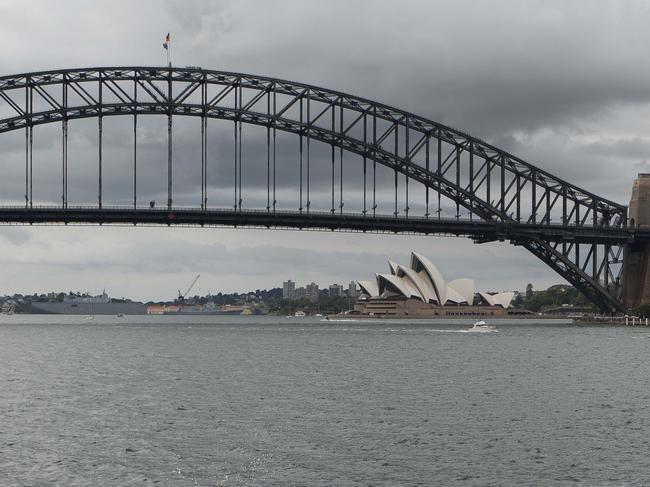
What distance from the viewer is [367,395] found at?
163 feet

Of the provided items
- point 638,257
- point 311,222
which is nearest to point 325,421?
point 311,222

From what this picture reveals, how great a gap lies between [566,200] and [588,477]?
110218 mm

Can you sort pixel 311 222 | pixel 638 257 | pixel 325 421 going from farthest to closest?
1. pixel 638 257
2. pixel 311 222
3. pixel 325 421

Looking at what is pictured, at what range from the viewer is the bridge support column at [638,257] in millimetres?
135613

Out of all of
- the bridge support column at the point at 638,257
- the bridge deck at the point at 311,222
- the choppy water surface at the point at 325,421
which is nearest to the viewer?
the choppy water surface at the point at 325,421

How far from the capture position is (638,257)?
140 m

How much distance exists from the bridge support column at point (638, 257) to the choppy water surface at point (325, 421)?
207 feet

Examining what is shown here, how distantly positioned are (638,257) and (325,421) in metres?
107

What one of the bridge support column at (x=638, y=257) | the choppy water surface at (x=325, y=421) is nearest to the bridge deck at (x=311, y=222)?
the bridge support column at (x=638, y=257)

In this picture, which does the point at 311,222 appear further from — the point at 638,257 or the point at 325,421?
the point at 325,421

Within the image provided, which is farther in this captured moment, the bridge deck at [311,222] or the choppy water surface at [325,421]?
the bridge deck at [311,222]

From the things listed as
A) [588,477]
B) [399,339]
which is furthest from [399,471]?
[399,339]

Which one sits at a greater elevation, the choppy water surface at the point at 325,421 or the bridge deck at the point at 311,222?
the bridge deck at the point at 311,222

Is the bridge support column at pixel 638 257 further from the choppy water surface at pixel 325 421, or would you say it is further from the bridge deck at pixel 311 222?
the choppy water surface at pixel 325 421
